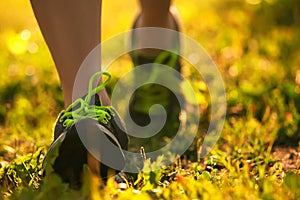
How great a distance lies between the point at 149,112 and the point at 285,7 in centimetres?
196

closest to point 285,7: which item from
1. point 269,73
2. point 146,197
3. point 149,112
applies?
point 269,73

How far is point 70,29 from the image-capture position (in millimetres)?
2330

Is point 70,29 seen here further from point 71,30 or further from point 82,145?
point 82,145

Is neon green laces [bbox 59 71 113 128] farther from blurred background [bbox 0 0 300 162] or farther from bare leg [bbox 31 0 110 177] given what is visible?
blurred background [bbox 0 0 300 162]

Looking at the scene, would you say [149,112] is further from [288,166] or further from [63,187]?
[63,187]

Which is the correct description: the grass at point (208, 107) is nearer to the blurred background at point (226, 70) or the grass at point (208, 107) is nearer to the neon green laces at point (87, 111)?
the blurred background at point (226, 70)

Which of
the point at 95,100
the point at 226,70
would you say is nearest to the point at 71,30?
the point at 95,100

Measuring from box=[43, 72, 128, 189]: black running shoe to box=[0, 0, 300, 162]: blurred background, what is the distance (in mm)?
499

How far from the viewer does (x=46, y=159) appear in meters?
2.18

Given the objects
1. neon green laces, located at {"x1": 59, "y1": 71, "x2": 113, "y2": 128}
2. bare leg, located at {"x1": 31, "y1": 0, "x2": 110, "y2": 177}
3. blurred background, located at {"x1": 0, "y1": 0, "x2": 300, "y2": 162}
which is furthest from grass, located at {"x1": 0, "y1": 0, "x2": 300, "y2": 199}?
bare leg, located at {"x1": 31, "y1": 0, "x2": 110, "y2": 177}

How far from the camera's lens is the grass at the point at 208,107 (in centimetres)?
206

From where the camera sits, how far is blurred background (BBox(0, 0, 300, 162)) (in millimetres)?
2936

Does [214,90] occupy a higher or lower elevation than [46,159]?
higher

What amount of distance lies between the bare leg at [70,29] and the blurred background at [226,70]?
18.3 inches
